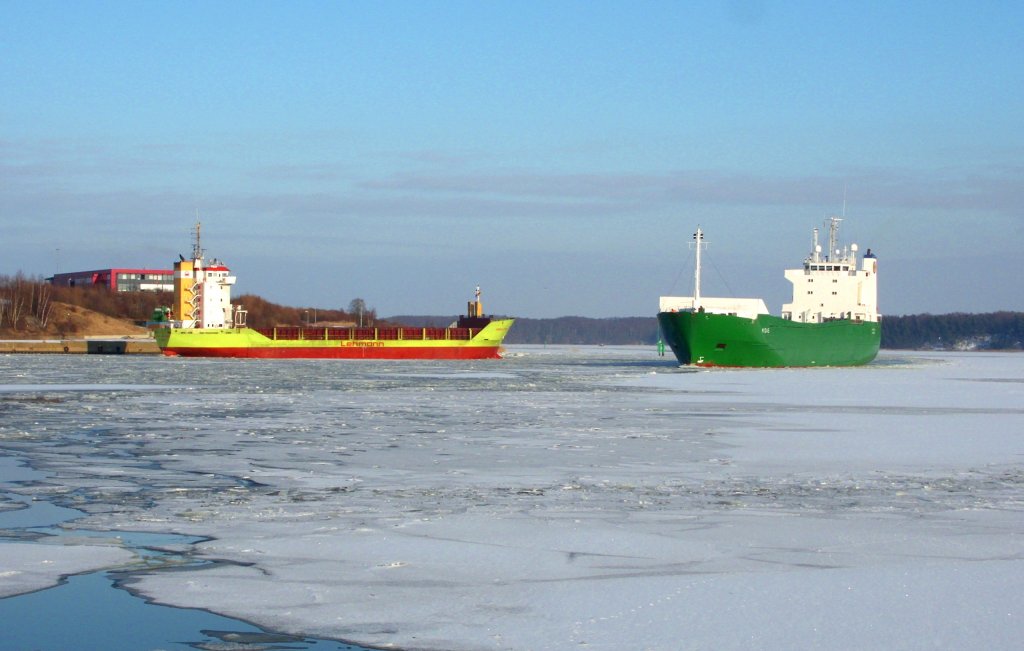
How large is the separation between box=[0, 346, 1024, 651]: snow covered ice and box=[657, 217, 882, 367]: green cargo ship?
2331 cm

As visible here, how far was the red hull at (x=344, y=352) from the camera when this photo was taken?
173ft

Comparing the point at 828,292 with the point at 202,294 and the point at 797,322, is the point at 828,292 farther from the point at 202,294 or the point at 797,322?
the point at 202,294

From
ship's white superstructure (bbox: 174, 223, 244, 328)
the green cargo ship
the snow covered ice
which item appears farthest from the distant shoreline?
the snow covered ice

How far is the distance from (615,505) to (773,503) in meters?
1.17

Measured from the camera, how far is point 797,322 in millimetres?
42156

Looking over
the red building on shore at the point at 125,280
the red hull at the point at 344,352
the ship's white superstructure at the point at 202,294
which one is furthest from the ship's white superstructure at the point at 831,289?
the red building on shore at the point at 125,280

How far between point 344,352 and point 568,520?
4733 centimetres

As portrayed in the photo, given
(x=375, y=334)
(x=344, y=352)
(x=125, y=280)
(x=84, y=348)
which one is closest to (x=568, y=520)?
(x=344, y=352)

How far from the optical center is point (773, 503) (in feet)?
26.5

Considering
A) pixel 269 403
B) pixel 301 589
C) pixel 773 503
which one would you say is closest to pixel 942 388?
pixel 269 403

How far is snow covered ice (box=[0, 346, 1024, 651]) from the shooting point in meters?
4.92

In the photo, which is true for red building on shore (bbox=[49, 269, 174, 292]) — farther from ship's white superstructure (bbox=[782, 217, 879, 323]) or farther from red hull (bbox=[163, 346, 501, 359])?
ship's white superstructure (bbox=[782, 217, 879, 323])

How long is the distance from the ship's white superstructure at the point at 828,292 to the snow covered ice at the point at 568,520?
3175 cm

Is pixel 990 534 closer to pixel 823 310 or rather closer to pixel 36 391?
pixel 36 391
